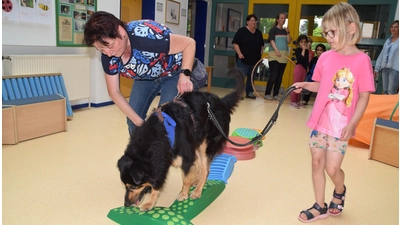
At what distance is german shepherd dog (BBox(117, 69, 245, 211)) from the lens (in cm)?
170

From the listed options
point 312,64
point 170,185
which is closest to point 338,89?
point 170,185

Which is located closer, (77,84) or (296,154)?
(296,154)

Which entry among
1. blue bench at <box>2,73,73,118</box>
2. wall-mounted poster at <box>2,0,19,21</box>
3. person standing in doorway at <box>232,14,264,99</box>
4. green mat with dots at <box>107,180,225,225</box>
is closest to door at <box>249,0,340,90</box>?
person standing in doorway at <box>232,14,264,99</box>

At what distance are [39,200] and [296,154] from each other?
2.46 metres

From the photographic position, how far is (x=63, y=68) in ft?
15.0

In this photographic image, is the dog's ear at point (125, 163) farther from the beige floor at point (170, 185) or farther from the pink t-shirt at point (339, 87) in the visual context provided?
the pink t-shirt at point (339, 87)

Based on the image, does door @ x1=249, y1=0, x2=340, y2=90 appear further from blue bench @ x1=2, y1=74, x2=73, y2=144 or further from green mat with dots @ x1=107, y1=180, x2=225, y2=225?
green mat with dots @ x1=107, y1=180, x2=225, y2=225

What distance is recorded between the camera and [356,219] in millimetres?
2135

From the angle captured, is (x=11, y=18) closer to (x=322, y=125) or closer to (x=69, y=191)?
(x=69, y=191)

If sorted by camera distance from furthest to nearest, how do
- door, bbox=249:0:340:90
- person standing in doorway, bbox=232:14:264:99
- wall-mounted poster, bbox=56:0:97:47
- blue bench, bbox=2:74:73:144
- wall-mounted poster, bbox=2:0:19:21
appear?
door, bbox=249:0:340:90, person standing in doorway, bbox=232:14:264:99, wall-mounted poster, bbox=56:0:97:47, wall-mounted poster, bbox=2:0:19:21, blue bench, bbox=2:74:73:144

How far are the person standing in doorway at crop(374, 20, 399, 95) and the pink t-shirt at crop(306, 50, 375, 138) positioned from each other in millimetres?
4117

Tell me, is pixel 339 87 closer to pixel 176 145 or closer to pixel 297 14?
pixel 176 145

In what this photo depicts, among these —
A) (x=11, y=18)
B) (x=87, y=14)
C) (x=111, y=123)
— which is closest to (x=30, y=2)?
(x=11, y=18)

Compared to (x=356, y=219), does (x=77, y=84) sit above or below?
above
